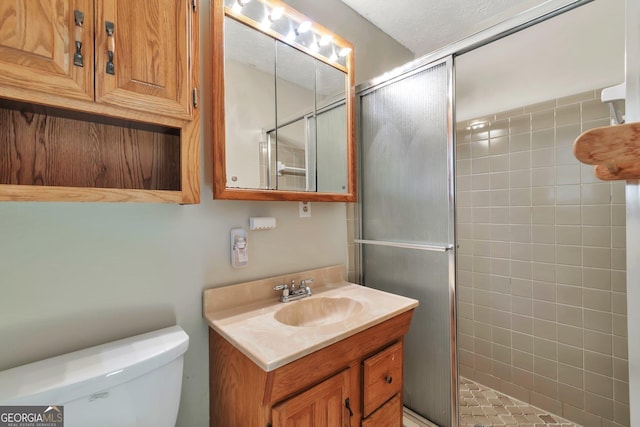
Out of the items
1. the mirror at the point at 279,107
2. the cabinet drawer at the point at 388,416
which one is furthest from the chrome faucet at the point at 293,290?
the cabinet drawer at the point at 388,416

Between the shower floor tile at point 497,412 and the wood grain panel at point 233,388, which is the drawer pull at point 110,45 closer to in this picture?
the wood grain panel at point 233,388

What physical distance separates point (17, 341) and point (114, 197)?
1.65 feet

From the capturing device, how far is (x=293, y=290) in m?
1.34

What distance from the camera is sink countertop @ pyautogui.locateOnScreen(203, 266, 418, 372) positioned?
32.9 inches

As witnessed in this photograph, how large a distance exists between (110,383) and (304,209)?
0.98m

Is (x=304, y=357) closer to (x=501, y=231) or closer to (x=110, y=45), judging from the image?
(x=110, y=45)

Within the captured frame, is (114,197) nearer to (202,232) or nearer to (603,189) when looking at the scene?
(202,232)

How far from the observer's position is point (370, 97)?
1.62 meters

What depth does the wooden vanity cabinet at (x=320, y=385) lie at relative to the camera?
2.76ft

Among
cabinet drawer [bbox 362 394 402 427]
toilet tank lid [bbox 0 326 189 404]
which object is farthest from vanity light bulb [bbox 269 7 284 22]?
cabinet drawer [bbox 362 394 402 427]

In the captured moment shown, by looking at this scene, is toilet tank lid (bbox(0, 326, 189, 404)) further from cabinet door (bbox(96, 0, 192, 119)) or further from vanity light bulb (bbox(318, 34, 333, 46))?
vanity light bulb (bbox(318, 34, 333, 46))

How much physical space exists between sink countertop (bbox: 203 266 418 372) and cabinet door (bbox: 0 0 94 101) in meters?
0.80

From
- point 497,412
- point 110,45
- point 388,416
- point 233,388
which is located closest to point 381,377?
point 388,416

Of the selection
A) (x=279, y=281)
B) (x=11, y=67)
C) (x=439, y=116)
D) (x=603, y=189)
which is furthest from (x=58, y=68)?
(x=603, y=189)
